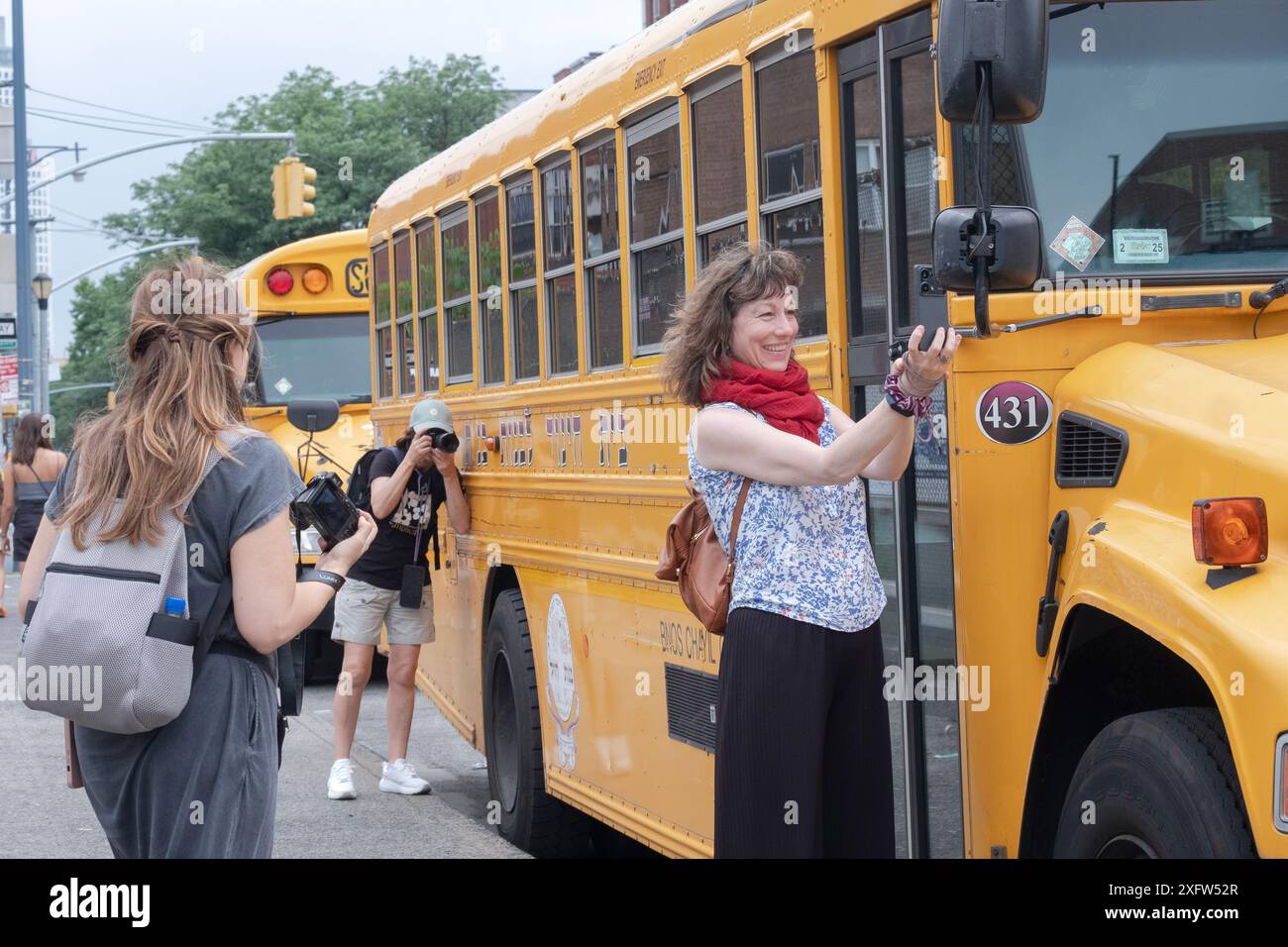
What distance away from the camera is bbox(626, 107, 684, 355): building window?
5406mm

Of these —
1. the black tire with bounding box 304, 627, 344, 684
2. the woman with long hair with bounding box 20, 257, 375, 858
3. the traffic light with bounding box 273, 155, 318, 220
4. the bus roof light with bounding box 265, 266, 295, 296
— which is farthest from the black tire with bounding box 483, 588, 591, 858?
the traffic light with bounding box 273, 155, 318, 220

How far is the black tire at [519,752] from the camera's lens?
698cm

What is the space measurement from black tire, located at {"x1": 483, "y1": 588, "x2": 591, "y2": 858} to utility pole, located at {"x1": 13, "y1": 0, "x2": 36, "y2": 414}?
1895 cm

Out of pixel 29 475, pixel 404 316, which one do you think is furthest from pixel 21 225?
pixel 404 316

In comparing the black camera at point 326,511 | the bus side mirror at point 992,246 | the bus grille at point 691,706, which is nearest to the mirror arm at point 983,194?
the bus side mirror at point 992,246

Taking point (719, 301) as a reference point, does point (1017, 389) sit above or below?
below

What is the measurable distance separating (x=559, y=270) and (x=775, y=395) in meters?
2.73

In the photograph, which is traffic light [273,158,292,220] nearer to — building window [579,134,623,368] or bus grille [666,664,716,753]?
building window [579,134,623,368]

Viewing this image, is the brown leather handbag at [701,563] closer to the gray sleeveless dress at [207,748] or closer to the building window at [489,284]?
the gray sleeveless dress at [207,748]

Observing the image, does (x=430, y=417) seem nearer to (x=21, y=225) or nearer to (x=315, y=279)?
(x=315, y=279)

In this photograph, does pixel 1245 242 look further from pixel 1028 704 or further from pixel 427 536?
pixel 427 536

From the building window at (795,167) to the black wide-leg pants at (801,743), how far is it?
101cm

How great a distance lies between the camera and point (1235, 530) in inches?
118
